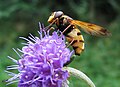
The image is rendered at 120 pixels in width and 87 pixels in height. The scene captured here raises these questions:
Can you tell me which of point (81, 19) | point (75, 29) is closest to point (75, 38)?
point (75, 29)

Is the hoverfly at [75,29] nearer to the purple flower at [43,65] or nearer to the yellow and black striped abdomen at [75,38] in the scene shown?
the yellow and black striped abdomen at [75,38]

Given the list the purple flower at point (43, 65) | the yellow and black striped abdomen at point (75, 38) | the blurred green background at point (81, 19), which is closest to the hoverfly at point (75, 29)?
the yellow and black striped abdomen at point (75, 38)

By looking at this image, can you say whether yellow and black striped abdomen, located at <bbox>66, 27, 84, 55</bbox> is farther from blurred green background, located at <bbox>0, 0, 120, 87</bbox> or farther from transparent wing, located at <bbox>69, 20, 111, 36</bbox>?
blurred green background, located at <bbox>0, 0, 120, 87</bbox>

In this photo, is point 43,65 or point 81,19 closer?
point 43,65

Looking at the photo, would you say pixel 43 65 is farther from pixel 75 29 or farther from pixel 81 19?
pixel 81 19

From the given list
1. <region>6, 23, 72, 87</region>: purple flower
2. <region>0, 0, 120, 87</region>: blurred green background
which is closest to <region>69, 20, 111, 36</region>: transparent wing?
<region>6, 23, 72, 87</region>: purple flower
